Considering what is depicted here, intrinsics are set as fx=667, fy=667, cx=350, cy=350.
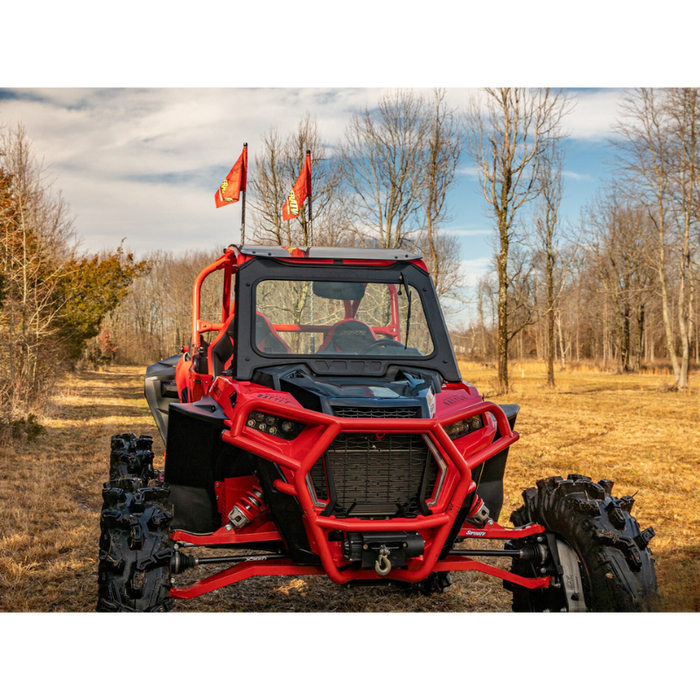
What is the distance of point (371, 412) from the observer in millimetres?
3312

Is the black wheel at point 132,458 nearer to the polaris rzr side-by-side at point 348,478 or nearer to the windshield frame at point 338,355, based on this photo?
the polaris rzr side-by-side at point 348,478

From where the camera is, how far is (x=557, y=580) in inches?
146

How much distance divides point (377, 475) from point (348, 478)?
0.49 ft

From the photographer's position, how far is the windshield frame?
13.4ft

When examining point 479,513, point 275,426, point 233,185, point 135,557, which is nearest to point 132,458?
point 135,557

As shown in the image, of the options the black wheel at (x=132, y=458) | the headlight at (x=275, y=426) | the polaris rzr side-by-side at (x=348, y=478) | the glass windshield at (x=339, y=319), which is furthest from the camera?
the black wheel at (x=132, y=458)

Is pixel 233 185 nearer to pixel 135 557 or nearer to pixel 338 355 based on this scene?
pixel 338 355

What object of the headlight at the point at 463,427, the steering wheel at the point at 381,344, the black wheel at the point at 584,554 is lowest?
the black wheel at the point at 584,554

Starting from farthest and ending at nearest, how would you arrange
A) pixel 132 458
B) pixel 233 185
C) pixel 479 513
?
pixel 233 185 → pixel 132 458 → pixel 479 513

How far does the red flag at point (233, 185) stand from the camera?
9.58 m

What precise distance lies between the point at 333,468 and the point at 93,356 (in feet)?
125

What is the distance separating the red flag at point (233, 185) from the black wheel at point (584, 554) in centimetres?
696

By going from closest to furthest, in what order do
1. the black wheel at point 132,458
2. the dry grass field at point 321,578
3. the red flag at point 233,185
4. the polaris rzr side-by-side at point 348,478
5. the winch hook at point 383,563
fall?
the winch hook at point 383,563 < the polaris rzr side-by-side at point 348,478 < the dry grass field at point 321,578 < the black wheel at point 132,458 < the red flag at point 233,185

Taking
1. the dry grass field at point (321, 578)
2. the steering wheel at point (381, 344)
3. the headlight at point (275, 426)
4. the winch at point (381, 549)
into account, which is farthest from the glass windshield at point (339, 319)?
the dry grass field at point (321, 578)
